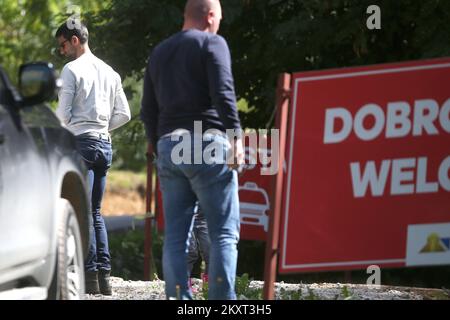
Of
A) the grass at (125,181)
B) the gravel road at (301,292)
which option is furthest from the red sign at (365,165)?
the grass at (125,181)

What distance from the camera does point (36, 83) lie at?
244 inches

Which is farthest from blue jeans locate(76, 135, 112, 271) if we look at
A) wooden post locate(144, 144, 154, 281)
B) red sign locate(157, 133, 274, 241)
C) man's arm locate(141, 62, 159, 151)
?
red sign locate(157, 133, 274, 241)

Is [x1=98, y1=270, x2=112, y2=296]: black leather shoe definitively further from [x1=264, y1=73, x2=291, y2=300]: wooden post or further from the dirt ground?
the dirt ground

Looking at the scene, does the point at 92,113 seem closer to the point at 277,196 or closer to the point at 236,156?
the point at 236,156

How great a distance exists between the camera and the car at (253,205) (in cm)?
1128

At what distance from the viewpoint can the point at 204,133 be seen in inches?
258

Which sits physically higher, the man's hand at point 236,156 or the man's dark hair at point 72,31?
the man's dark hair at point 72,31

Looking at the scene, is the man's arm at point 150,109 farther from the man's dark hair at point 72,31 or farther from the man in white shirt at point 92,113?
the man's dark hair at point 72,31

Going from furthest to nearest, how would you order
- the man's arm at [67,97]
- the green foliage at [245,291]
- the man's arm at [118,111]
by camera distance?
the man's arm at [118,111] < the man's arm at [67,97] < the green foliage at [245,291]

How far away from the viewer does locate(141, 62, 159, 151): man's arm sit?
270 inches

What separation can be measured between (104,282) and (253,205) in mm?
3062

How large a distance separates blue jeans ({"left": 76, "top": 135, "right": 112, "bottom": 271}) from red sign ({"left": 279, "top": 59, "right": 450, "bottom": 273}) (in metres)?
2.08

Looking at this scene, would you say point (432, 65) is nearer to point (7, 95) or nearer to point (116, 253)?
point (7, 95)
